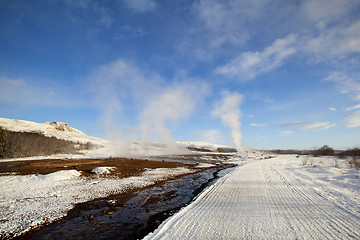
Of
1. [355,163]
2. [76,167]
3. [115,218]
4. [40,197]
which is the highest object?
[355,163]

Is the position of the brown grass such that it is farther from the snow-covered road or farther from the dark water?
the snow-covered road

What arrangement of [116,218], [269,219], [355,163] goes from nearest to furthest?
[269,219], [116,218], [355,163]

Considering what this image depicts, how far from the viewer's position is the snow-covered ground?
7.75 meters

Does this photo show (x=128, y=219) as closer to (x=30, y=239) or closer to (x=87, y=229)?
(x=87, y=229)

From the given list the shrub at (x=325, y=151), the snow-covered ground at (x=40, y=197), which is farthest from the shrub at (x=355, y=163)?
the shrub at (x=325, y=151)

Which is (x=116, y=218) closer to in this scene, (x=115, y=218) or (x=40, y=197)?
(x=115, y=218)

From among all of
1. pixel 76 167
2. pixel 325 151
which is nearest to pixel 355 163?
pixel 76 167

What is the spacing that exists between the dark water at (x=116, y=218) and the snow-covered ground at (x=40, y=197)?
2.48ft

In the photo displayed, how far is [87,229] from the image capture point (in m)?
7.41

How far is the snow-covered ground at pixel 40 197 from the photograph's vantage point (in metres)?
7.75

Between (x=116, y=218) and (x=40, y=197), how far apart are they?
6.51 m

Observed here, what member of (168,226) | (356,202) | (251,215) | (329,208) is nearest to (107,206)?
(168,226)

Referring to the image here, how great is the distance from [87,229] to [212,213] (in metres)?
5.60

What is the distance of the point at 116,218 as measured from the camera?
8.65 metres
